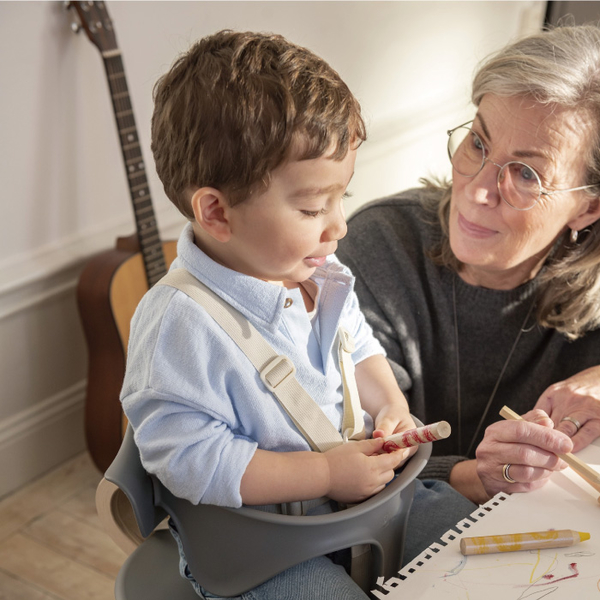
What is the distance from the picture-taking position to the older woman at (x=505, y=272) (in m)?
1.24

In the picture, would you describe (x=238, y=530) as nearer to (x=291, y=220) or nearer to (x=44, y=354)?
(x=291, y=220)

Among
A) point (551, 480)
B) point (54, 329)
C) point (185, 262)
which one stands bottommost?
point (54, 329)

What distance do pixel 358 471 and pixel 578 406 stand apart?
44 centimetres

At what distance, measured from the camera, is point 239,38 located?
92 centimetres

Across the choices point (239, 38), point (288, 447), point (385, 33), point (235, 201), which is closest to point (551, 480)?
point (288, 447)

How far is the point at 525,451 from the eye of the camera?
1037mm

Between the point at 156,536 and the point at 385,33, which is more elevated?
the point at 385,33

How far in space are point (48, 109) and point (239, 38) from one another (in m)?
1.32

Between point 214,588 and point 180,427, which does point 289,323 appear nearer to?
point 180,427

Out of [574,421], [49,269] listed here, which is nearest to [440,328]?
[574,421]

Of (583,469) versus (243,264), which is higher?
(243,264)

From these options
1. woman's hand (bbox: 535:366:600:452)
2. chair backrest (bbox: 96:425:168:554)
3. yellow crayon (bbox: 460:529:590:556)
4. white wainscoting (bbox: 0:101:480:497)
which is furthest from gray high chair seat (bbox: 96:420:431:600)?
white wainscoting (bbox: 0:101:480:497)

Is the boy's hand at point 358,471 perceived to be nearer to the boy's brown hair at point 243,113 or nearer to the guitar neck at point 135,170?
the boy's brown hair at point 243,113

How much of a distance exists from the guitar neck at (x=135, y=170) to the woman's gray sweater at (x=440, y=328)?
778 mm
